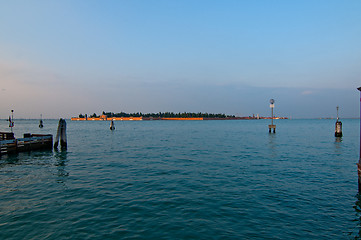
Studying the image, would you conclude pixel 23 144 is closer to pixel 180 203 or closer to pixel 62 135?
pixel 62 135

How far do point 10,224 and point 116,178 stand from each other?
23.7ft

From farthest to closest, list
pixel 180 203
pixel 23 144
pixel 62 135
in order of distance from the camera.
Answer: pixel 62 135
pixel 23 144
pixel 180 203

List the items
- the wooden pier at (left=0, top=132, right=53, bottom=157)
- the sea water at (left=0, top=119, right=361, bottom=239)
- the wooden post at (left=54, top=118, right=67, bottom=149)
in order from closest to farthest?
1. the sea water at (left=0, top=119, right=361, bottom=239)
2. the wooden pier at (left=0, top=132, right=53, bottom=157)
3. the wooden post at (left=54, top=118, right=67, bottom=149)

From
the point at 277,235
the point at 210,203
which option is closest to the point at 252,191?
the point at 210,203

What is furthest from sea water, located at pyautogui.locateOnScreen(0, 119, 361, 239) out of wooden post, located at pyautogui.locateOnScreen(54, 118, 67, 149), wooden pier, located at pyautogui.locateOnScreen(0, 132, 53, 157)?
wooden post, located at pyautogui.locateOnScreen(54, 118, 67, 149)

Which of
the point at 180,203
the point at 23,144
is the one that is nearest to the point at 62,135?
the point at 23,144

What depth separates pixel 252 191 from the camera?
12.4 metres

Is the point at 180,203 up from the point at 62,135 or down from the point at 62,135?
down

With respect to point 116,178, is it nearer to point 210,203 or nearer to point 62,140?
point 210,203

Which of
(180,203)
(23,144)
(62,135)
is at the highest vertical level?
(62,135)

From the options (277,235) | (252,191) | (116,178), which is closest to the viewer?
(277,235)

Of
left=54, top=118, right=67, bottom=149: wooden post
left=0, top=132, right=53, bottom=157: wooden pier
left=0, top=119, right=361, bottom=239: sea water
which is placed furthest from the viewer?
left=54, top=118, right=67, bottom=149: wooden post

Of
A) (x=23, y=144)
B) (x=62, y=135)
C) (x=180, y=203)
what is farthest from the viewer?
A: (x=62, y=135)

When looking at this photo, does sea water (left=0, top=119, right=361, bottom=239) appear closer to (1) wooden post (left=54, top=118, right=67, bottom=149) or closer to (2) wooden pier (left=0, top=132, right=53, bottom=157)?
(2) wooden pier (left=0, top=132, right=53, bottom=157)
